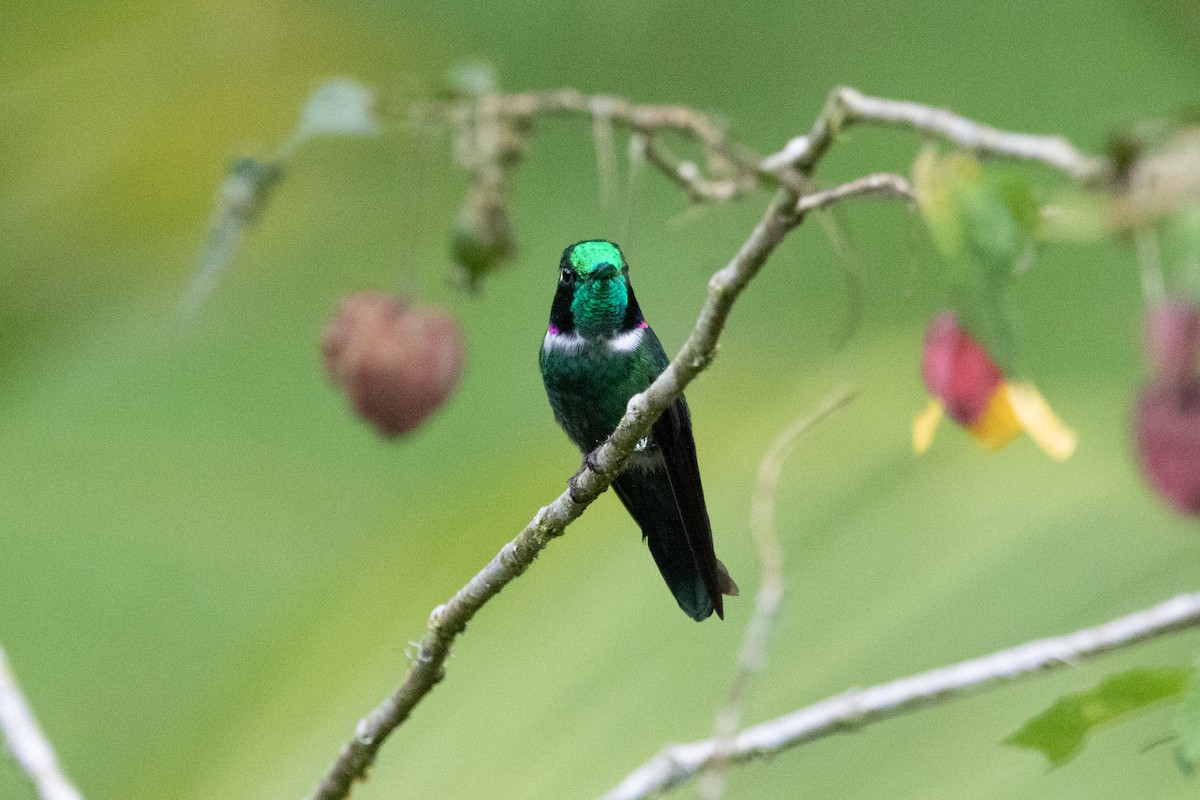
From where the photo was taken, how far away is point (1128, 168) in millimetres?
788

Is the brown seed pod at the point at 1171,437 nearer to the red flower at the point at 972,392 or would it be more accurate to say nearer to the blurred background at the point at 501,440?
the red flower at the point at 972,392

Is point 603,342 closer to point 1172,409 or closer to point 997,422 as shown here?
point 997,422

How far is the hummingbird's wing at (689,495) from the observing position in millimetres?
967

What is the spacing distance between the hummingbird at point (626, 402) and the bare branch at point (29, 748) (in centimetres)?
60

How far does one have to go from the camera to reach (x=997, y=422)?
3.35 feet

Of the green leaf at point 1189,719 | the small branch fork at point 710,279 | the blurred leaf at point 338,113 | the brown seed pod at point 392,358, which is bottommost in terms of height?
the green leaf at point 1189,719

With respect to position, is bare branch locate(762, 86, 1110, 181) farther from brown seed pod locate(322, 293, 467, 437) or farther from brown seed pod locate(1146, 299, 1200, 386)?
brown seed pod locate(322, 293, 467, 437)

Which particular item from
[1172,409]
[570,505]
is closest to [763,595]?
[570,505]

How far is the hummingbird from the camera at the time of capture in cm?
99

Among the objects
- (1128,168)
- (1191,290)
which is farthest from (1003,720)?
(1128,168)

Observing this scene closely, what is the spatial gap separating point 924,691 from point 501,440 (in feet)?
8.78

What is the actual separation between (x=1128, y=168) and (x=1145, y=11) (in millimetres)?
2809

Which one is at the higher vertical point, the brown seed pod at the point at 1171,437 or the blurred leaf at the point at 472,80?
the blurred leaf at the point at 472,80

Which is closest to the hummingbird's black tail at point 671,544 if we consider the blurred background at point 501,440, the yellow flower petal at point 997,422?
the yellow flower petal at point 997,422
